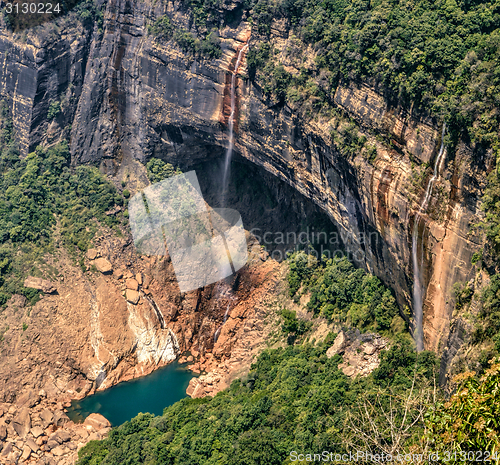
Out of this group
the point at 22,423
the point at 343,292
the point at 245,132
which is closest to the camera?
the point at 343,292

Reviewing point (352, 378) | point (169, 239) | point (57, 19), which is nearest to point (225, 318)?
point (169, 239)

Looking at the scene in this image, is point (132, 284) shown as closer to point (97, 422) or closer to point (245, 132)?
point (97, 422)

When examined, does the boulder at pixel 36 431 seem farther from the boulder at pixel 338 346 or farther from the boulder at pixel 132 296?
the boulder at pixel 338 346

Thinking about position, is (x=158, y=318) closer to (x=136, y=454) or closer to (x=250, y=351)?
(x=250, y=351)

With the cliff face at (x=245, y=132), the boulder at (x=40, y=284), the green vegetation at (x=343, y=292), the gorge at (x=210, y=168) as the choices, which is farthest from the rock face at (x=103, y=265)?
the green vegetation at (x=343, y=292)

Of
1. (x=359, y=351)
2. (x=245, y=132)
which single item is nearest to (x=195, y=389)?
(x=359, y=351)

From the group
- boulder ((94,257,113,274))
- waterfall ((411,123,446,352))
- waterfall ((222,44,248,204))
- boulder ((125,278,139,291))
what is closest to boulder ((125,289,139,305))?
boulder ((125,278,139,291))
